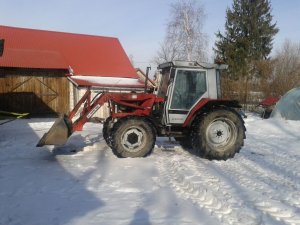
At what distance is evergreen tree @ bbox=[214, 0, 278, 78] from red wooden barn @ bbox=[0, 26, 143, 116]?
11541mm

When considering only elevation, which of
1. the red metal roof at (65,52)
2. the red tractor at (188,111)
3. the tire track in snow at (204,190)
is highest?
the red metal roof at (65,52)

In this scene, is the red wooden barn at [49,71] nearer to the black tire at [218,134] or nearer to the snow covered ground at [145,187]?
the snow covered ground at [145,187]

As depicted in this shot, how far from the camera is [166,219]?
14.5ft

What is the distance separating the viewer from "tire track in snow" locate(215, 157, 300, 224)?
4.66m

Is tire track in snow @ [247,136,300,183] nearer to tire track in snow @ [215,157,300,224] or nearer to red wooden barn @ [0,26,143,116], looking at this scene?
tire track in snow @ [215,157,300,224]

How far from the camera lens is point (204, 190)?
5566 mm

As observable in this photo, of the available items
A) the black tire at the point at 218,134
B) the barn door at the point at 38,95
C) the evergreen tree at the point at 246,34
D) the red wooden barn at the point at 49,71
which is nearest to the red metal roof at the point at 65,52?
the red wooden barn at the point at 49,71

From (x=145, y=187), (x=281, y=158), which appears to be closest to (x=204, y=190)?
(x=145, y=187)

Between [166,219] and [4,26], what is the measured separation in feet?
68.6

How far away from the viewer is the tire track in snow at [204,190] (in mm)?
4543

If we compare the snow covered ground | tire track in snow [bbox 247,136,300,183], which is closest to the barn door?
the snow covered ground

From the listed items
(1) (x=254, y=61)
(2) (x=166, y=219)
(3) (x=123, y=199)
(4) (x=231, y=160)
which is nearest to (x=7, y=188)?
(3) (x=123, y=199)

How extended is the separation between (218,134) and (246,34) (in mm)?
25387

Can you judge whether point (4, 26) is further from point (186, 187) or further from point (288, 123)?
point (186, 187)
